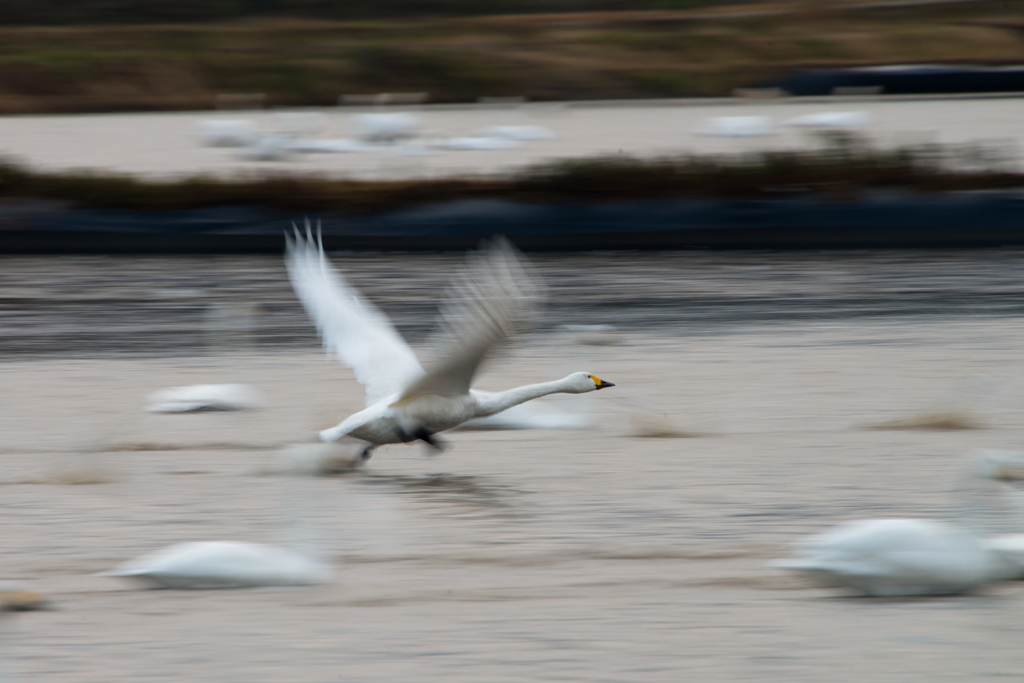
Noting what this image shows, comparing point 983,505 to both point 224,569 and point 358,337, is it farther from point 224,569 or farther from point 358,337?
point 358,337

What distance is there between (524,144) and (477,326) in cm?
1707

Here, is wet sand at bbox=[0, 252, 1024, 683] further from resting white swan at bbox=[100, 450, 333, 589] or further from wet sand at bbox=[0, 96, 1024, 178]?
wet sand at bbox=[0, 96, 1024, 178]

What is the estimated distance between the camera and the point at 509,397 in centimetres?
651

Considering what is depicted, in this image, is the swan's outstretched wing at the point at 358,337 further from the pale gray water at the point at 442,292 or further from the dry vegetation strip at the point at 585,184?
the dry vegetation strip at the point at 585,184

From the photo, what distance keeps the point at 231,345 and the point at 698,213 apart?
5.84 m

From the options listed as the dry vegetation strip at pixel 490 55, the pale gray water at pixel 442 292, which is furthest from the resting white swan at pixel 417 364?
the dry vegetation strip at pixel 490 55

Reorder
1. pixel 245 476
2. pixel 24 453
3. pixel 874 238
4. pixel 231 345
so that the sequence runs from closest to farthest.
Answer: pixel 245 476, pixel 24 453, pixel 231 345, pixel 874 238

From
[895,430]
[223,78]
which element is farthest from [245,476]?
[223,78]

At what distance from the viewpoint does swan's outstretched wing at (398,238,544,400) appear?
17.6ft

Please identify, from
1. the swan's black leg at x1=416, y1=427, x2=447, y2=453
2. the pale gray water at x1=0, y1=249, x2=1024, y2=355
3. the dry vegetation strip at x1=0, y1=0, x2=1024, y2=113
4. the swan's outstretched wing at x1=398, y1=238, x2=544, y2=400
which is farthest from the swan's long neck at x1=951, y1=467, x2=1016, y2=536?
the dry vegetation strip at x1=0, y1=0, x2=1024, y2=113

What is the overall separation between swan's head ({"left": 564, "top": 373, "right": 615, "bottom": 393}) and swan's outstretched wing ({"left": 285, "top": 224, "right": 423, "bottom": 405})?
→ 71 centimetres

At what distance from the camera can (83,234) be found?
14.9 m

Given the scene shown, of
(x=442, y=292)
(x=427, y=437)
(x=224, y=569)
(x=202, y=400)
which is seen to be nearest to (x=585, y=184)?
Result: (x=442, y=292)

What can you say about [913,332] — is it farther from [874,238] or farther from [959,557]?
[959,557]
